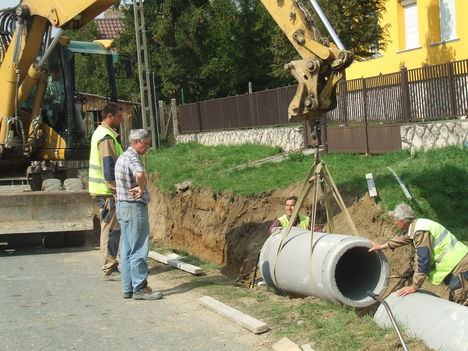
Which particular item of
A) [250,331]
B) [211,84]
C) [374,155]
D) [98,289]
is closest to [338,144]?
[374,155]

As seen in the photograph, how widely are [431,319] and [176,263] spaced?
469 cm

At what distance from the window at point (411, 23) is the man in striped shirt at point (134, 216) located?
16447 millimetres

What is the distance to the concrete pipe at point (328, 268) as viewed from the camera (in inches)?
280

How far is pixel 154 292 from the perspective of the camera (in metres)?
8.23

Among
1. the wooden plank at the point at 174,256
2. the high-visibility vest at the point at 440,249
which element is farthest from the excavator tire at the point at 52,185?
the high-visibility vest at the point at 440,249

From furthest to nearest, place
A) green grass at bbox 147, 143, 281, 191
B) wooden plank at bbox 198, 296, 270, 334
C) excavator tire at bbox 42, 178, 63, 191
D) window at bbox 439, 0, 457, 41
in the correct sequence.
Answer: window at bbox 439, 0, 457, 41, green grass at bbox 147, 143, 281, 191, excavator tire at bbox 42, 178, 63, 191, wooden plank at bbox 198, 296, 270, 334

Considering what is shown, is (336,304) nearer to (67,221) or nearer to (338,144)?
(67,221)

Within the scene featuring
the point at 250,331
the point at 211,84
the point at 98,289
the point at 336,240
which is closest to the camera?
the point at 250,331

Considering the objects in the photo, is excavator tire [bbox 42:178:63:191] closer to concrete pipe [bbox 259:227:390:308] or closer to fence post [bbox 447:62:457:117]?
concrete pipe [bbox 259:227:390:308]

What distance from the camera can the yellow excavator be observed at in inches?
464

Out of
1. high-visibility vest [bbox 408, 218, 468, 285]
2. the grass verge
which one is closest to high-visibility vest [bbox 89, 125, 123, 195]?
the grass verge

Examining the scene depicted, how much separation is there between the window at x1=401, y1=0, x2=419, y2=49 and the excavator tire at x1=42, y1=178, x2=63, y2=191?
545 inches

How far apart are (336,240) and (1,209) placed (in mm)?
6558

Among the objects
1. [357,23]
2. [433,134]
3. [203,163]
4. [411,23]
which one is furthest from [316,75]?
[411,23]
